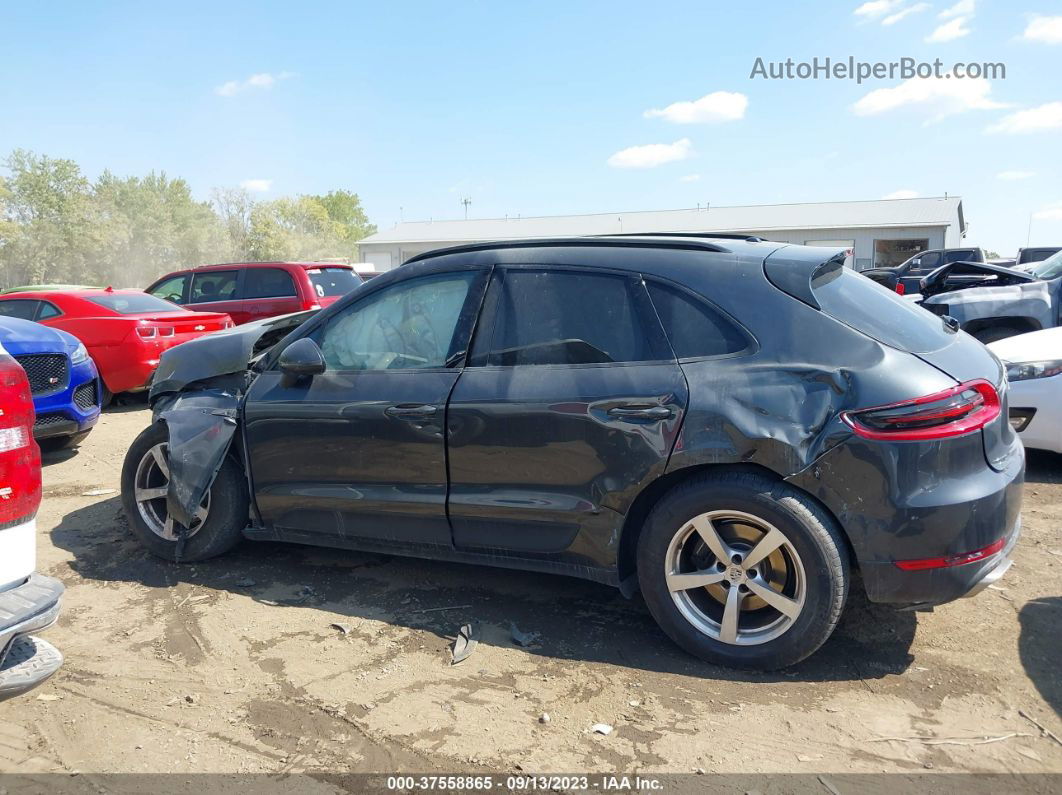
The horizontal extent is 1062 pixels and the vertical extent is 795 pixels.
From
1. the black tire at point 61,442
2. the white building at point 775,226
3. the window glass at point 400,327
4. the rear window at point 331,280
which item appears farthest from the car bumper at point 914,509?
the white building at point 775,226

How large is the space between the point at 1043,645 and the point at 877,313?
5.39ft

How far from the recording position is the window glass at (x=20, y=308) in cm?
974

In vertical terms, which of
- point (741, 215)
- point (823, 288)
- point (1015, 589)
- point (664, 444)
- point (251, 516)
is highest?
point (741, 215)

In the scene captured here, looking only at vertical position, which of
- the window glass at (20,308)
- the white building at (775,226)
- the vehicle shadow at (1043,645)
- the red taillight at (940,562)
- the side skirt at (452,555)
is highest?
the white building at (775,226)

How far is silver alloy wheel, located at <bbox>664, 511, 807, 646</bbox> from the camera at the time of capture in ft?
10.3

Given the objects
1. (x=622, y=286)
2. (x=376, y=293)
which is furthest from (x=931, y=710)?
(x=376, y=293)

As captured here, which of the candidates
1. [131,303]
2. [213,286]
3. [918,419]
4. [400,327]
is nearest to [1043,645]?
[918,419]

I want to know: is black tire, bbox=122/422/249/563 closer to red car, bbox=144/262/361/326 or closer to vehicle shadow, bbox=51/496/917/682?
vehicle shadow, bbox=51/496/917/682

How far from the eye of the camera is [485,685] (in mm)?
3189

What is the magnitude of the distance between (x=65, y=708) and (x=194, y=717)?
1.79 feet

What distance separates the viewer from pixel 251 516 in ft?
14.2

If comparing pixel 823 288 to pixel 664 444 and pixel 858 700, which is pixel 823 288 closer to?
pixel 664 444

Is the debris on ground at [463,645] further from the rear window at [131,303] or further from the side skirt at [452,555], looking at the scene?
the rear window at [131,303]

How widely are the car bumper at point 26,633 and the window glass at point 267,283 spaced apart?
945cm
